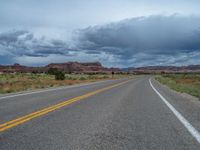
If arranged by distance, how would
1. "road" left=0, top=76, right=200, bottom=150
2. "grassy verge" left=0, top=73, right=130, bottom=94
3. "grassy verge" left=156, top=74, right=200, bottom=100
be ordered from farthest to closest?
"grassy verge" left=0, top=73, right=130, bottom=94, "grassy verge" left=156, top=74, right=200, bottom=100, "road" left=0, top=76, right=200, bottom=150

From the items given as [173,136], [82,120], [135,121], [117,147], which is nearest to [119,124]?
[135,121]

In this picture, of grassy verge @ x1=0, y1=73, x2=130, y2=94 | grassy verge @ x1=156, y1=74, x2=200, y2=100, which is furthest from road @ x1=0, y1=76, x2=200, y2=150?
grassy verge @ x1=0, y1=73, x2=130, y2=94

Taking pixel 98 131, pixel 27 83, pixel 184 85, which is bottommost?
pixel 184 85

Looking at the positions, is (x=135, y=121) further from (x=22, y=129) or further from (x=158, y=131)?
(x=22, y=129)

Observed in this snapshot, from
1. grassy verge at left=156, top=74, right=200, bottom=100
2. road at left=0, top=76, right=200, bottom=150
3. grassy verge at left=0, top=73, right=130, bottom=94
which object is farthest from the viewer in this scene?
grassy verge at left=0, top=73, right=130, bottom=94

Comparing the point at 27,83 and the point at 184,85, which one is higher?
the point at 27,83

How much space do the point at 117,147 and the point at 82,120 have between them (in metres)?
2.85

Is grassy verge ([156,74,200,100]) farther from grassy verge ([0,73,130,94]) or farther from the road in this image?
grassy verge ([0,73,130,94])

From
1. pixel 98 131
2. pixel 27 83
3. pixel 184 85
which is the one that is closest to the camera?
pixel 98 131

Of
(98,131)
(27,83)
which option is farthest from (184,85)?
(98,131)

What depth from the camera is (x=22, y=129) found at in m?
6.36

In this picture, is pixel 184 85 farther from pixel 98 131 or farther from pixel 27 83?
pixel 98 131

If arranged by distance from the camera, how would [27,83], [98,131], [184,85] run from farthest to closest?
1. [27,83]
2. [184,85]
3. [98,131]

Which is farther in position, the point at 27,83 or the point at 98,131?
the point at 27,83
